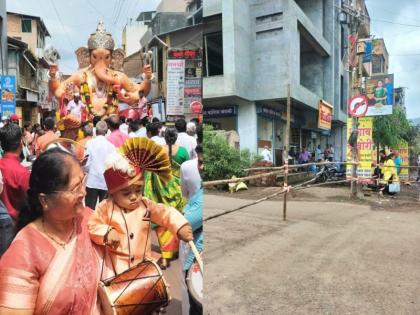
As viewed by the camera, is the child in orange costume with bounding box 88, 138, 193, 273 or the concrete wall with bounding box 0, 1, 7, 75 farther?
the concrete wall with bounding box 0, 1, 7, 75

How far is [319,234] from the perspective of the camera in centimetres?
208

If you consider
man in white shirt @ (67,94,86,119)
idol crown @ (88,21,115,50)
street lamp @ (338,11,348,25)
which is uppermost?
street lamp @ (338,11,348,25)

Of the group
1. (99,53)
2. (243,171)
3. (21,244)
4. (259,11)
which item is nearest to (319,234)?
(243,171)

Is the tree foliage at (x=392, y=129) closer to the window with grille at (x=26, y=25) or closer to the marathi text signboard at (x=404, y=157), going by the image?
the marathi text signboard at (x=404, y=157)

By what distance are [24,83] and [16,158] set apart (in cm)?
22

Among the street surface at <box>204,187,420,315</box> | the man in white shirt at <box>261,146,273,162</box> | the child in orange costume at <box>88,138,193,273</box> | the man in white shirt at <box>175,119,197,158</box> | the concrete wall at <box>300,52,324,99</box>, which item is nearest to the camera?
the child in orange costume at <box>88,138,193,273</box>

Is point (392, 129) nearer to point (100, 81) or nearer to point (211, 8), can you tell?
point (211, 8)

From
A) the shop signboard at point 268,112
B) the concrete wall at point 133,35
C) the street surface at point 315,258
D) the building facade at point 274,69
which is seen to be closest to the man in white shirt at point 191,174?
the building facade at point 274,69

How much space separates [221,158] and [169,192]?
0.20m

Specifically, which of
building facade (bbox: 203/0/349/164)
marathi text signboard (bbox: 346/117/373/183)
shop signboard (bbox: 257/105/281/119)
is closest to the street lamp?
building facade (bbox: 203/0/349/164)

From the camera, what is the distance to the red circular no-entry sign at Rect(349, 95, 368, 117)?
1479mm

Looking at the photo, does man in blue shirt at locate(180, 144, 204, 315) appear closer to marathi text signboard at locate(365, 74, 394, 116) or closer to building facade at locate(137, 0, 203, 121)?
building facade at locate(137, 0, 203, 121)

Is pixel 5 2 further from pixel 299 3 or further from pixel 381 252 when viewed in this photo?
pixel 381 252

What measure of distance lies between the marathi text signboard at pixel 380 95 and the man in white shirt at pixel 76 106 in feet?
3.11
